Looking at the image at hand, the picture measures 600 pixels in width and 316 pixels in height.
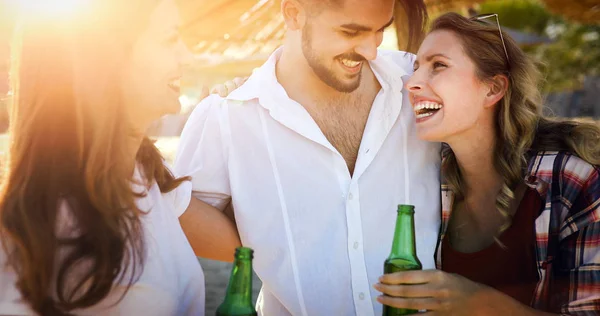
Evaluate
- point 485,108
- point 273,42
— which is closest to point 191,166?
point 485,108

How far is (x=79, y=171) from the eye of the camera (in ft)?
4.77

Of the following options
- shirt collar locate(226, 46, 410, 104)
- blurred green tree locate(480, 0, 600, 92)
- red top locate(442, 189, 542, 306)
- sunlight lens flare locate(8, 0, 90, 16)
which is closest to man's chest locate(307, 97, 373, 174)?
shirt collar locate(226, 46, 410, 104)

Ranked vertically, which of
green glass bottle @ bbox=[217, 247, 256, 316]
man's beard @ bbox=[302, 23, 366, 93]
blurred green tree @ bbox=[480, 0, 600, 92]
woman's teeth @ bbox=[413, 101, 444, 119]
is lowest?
green glass bottle @ bbox=[217, 247, 256, 316]

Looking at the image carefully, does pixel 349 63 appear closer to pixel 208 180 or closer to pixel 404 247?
pixel 208 180

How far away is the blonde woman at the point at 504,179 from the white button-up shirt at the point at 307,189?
15 centimetres

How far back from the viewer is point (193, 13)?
3641 mm

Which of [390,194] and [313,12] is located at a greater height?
[313,12]

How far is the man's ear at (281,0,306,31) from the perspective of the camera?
262 cm

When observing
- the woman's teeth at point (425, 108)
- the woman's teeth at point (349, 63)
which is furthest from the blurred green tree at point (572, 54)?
the woman's teeth at point (425, 108)

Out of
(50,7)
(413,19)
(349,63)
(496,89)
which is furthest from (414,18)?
(50,7)

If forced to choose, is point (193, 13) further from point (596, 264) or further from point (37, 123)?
point (596, 264)

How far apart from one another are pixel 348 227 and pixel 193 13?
6.44ft

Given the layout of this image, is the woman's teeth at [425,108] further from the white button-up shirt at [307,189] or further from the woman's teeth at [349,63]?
the woman's teeth at [349,63]

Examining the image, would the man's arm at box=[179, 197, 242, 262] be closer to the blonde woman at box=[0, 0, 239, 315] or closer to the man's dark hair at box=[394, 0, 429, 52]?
the blonde woman at box=[0, 0, 239, 315]
